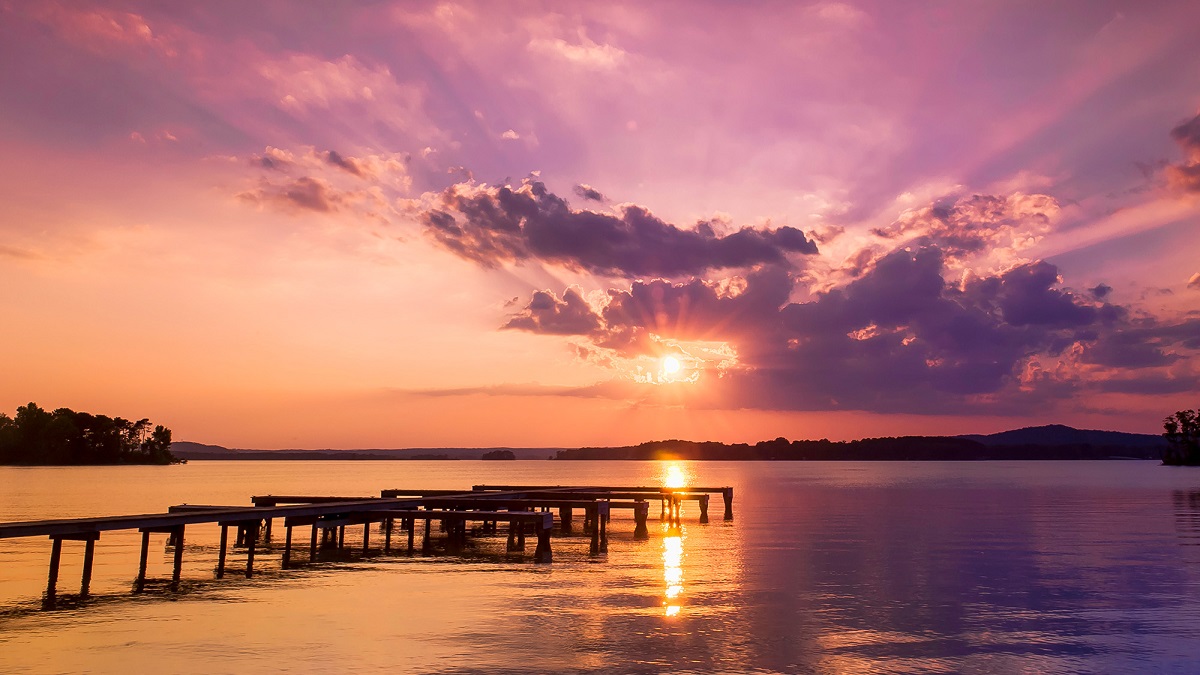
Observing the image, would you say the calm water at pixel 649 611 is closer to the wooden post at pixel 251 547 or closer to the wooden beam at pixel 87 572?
the wooden beam at pixel 87 572

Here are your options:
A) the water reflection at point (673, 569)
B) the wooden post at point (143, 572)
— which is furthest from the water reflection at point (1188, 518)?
the wooden post at point (143, 572)

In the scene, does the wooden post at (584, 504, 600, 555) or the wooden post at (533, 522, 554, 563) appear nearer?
the wooden post at (533, 522, 554, 563)

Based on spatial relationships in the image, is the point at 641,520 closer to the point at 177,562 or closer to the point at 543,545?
the point at 543,545

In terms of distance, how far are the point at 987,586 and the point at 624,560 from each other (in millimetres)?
12016

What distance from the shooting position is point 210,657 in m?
15.1

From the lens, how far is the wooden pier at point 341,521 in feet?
76.6

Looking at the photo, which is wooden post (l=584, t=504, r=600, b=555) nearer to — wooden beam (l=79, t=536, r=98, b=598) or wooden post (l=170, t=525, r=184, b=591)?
wooden post (l=170, t=525, r=184, b=591)

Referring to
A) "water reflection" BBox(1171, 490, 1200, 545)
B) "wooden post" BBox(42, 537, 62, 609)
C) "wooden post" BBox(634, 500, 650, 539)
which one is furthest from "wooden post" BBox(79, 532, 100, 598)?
"water reflection" BBox(1171, 490, 1200, 545)

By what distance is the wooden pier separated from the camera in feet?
76.6

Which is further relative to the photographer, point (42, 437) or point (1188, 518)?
point (42, 437)

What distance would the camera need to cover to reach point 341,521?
34.1m

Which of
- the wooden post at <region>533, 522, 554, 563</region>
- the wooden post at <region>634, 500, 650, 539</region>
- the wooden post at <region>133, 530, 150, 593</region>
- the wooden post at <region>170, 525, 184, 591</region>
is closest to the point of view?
the wooden post at <region>133, 530, 150, 593</region>

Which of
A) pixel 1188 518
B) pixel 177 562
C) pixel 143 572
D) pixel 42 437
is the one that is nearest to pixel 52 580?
pixel 143 572

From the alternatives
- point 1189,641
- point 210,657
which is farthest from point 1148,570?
point 210,657
